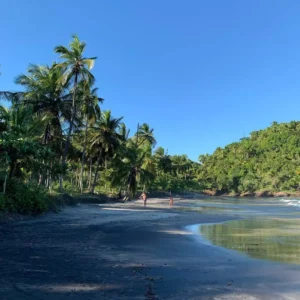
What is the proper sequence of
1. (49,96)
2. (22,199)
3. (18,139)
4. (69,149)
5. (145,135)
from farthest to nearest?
(145,135), (69,149), (49,96), (18,139), (22,199)

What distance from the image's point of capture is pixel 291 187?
371 ft

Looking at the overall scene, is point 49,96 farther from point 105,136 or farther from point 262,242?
point 262,242

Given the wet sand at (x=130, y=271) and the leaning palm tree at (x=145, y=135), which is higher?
the leaning palm tree at (x=145, y=135)

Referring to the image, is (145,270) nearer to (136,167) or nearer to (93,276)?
(93,276)

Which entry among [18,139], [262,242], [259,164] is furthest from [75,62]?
[259,164]

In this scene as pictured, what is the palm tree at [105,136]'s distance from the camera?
4394cm


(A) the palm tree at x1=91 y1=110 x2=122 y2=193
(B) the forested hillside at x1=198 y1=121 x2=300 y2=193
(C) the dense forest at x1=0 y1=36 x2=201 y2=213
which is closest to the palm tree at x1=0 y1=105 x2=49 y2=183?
(C) the dense forest at x1=0 y1=36 x2=201 y2=213

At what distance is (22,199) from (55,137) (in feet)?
57.5

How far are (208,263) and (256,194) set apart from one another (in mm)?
109925

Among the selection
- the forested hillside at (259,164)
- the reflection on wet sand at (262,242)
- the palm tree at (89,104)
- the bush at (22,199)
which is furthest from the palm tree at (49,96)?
the forested hillside at (259,164)

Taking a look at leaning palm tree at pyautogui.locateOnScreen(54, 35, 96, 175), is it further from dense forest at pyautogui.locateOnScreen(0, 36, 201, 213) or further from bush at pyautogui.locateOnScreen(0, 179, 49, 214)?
bush at pyautogui.locateOnScreen(0, 179, 49, 214)

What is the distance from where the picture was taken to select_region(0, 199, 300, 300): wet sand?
6215 millimetres

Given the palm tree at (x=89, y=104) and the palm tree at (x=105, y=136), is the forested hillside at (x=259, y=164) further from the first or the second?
the palm tree at (x=89, y=104)

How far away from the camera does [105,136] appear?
43.9 m
